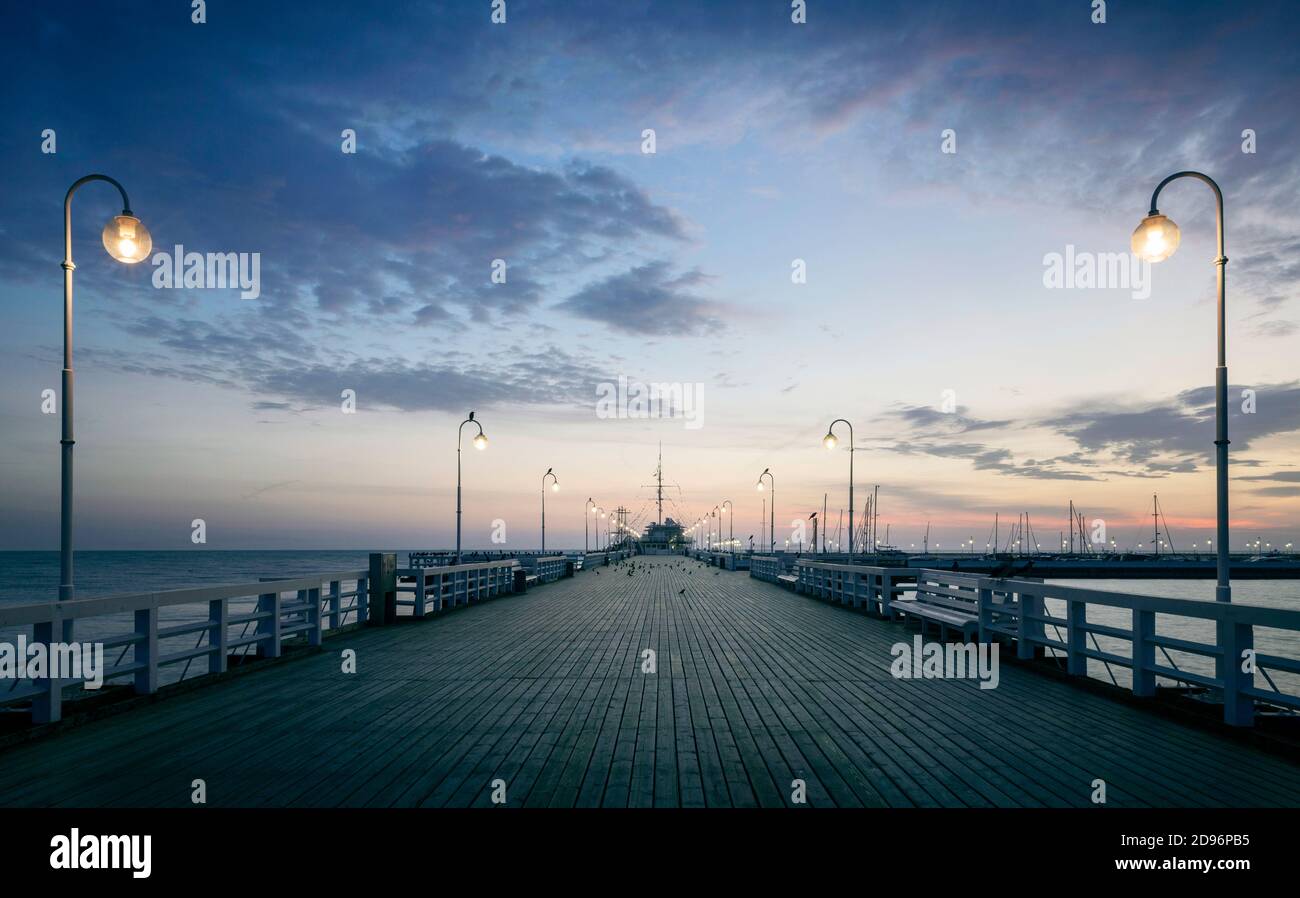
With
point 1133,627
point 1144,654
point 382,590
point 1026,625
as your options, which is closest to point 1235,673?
point 1133,627

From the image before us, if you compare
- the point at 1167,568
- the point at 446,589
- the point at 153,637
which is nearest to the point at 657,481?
the point at 1167,568

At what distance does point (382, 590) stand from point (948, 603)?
10947 millimetres

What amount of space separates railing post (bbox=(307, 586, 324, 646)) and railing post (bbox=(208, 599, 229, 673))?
257 centimetres

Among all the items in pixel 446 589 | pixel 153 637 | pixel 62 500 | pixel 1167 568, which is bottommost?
pixel 1167 568

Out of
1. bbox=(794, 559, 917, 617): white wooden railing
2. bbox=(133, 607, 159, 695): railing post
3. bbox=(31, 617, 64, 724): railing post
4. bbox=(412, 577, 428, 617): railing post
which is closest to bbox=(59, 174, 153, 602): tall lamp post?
bbox=(133, 607, 159, 695): railing post

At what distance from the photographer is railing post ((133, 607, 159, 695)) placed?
24.8ft

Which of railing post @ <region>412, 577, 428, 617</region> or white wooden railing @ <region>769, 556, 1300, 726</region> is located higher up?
white wooden railing @ <region>769, 556, 1300, 726</region>

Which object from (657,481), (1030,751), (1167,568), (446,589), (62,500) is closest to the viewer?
(1030,751)

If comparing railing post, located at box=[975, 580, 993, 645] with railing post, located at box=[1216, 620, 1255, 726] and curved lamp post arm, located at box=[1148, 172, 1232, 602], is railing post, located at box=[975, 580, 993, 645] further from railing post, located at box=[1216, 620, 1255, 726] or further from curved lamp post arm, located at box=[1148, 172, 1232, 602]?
railing post, located at box=[1216, 620, 1255, 726]

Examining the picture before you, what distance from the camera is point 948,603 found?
503 inches

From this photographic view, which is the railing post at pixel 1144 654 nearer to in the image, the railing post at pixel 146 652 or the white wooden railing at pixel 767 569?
the railing post at pixel 146 652

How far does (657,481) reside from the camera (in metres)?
146
